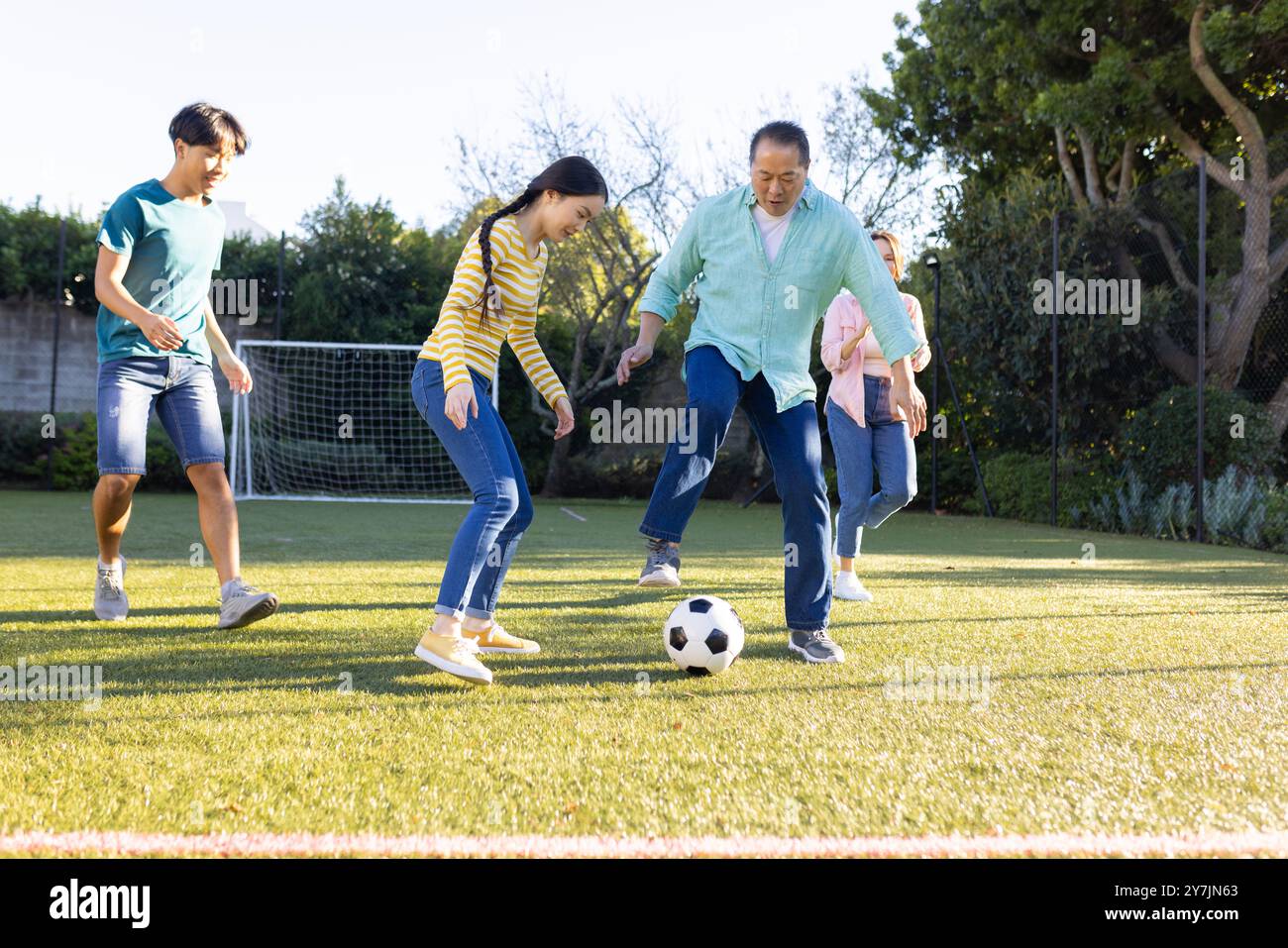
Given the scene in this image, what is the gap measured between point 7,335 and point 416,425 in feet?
21.8

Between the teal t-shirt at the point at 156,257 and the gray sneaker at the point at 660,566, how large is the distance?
208 centimetres

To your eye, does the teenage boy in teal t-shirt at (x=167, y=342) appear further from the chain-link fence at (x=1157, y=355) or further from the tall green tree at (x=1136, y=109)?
the tall green tree at (x=1136, y=109)

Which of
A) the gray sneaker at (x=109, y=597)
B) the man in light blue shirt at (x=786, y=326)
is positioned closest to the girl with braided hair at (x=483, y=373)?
the man in light blue shirt at (x=786, y=326)

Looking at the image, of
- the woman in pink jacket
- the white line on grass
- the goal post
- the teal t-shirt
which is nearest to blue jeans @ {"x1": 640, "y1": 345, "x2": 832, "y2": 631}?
the white line on grass

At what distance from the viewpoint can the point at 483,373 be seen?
3379 mm

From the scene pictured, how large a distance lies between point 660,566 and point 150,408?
221 cm

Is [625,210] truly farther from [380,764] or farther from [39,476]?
[380,764]

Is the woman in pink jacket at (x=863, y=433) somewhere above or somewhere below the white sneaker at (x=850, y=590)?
above

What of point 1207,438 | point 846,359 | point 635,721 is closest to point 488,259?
point 635,721

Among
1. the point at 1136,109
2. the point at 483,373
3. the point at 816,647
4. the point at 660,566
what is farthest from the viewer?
the point at 1136,109

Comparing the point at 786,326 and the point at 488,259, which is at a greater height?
the point at 488,259

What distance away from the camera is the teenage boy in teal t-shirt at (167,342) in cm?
386

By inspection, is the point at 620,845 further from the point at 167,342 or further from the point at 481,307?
the point at 167,342

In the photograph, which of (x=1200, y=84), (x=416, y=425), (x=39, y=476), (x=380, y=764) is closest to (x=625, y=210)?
(x=416, y=425)
